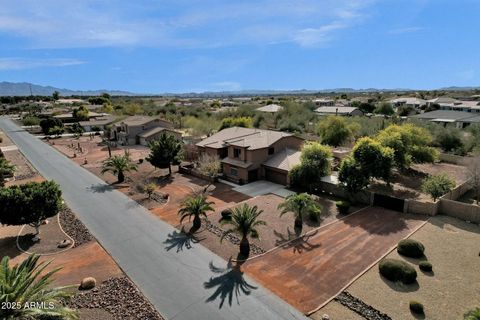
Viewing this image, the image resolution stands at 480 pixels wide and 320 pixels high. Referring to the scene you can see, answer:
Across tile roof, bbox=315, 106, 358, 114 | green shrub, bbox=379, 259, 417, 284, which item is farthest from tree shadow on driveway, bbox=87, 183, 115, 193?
tile roof, bbox=315, 106, 358, 114

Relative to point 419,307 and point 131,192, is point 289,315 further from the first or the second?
point 131,192

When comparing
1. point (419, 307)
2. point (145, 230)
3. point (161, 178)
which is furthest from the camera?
point (161, 178)

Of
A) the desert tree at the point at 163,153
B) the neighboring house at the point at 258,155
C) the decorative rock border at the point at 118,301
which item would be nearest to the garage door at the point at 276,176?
the neighboring house at the point at 258,155

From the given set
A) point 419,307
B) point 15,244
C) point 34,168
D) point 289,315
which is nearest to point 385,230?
point 419,307

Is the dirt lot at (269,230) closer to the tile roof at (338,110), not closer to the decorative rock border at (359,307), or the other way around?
the decorative rock border at (359,307)

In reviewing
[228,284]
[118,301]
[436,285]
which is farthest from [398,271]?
[118,301]

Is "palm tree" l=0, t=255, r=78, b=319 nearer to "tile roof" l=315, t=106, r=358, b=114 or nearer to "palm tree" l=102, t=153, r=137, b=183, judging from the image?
"palm tree" l=102, t=153, r=137, b=183
